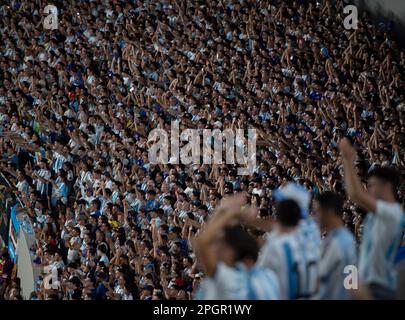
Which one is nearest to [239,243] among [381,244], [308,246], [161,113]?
[308,246]

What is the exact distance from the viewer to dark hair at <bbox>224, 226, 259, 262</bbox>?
596 cm

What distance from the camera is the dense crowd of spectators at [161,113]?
1346 cm

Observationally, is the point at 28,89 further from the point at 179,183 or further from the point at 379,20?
the point at 379,20

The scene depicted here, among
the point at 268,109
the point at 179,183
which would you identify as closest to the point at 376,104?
→ the point at 268,109

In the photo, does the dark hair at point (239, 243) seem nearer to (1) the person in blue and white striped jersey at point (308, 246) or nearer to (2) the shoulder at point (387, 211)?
(1) the person in blue and white striped jersey at point (308, 246)

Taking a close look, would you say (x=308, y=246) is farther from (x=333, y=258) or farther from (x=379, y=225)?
(x=379, y=225)

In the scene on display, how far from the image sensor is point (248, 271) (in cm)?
597

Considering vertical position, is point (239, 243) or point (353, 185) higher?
point (353, 185)

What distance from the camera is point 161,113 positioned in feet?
57.3

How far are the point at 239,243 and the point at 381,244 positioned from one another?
126 centimetres

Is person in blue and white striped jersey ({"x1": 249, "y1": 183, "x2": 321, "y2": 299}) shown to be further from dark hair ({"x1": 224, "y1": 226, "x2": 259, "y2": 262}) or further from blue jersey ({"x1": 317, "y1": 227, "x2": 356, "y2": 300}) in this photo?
dark hair ({"x1": 224, "y1": 226, "x2": 259, "y2": 262})

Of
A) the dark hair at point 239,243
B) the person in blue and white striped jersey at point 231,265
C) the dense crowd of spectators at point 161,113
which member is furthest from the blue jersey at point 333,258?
the dense crowd of spectators at point 161,113

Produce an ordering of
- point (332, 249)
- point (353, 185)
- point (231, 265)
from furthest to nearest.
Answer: point (353, 185) → point (332, 249) → point (231, 265)
